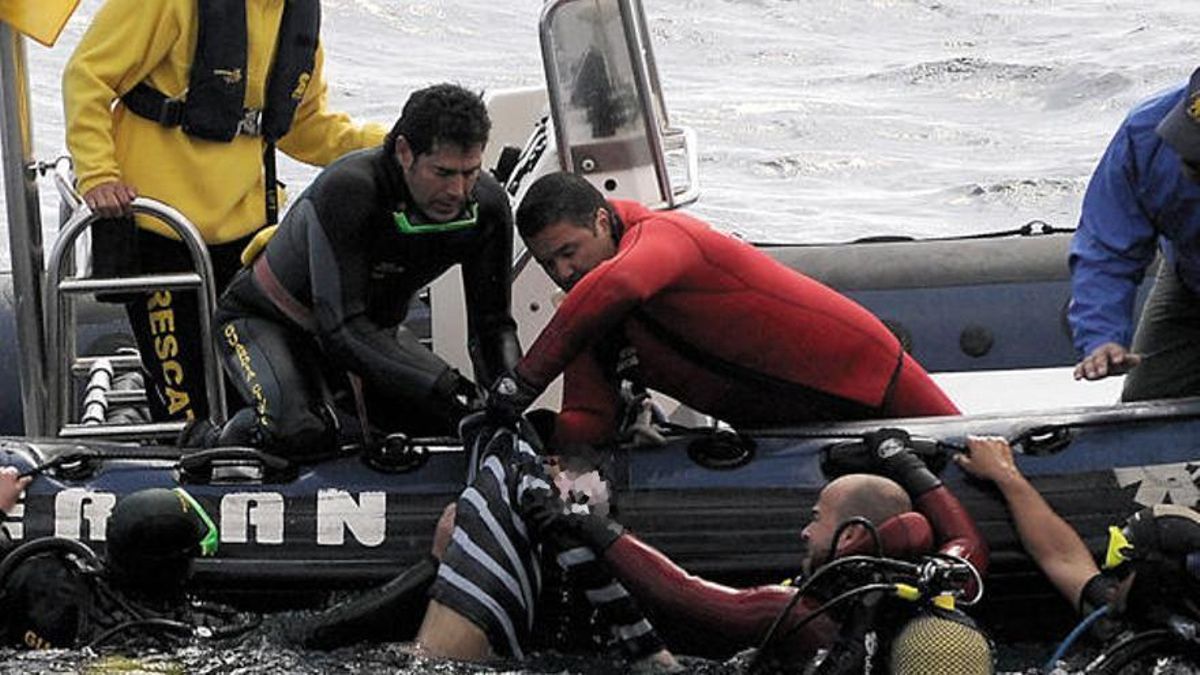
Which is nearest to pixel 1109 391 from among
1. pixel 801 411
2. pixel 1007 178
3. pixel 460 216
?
pixel 801 411

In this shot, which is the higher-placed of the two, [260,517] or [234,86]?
[234,86]

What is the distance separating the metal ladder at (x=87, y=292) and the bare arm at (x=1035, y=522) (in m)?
1.93

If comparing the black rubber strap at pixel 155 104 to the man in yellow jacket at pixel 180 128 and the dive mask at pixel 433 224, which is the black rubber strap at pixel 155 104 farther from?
the dive mask at pixel 433 224

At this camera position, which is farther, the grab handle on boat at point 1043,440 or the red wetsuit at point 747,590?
the grab handle on boat at point 1043,440

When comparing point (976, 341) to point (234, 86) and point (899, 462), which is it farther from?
point (234, 86)

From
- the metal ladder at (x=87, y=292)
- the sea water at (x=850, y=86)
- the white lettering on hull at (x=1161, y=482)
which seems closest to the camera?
the white lettering on hull at (x=1161, y=482)

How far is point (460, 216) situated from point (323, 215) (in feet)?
1.04

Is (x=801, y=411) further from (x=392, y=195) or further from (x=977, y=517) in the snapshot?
(x=392, y=195)

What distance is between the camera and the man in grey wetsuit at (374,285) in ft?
19.5

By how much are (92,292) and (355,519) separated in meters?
0.95

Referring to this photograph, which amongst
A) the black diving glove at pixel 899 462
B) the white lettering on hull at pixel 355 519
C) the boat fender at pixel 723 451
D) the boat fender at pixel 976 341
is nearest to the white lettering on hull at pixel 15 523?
the white lettering on hull at pixel 355 519

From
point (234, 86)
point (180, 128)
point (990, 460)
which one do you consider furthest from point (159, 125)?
point (990, 460)

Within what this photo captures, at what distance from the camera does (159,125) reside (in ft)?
22.1

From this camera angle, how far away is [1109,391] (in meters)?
7.90
